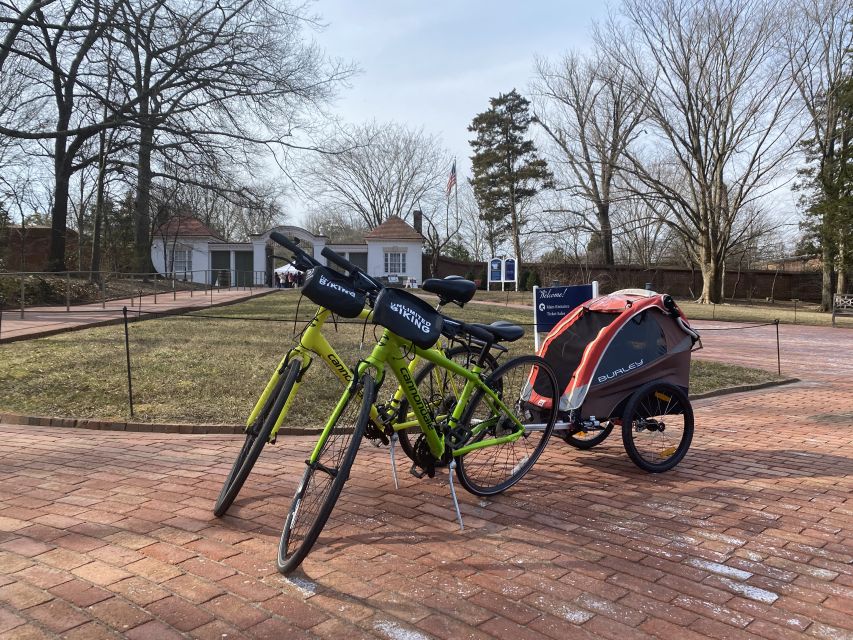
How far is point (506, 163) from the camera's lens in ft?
171

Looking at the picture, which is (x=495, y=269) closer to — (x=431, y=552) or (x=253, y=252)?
(x=253, y=252)

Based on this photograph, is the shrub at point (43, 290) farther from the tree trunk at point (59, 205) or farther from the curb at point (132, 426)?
the curb at point (132, 426)

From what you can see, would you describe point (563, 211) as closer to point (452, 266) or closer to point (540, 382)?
point (452, 266)

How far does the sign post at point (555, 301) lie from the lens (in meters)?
7.99

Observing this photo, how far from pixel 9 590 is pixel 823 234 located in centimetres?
4086

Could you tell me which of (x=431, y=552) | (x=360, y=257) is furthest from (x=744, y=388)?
(x=360, y=257)

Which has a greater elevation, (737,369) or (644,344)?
(644,344)

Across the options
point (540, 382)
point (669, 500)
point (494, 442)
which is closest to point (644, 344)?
point (540, 382)

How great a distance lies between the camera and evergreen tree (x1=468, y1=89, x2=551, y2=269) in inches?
2025

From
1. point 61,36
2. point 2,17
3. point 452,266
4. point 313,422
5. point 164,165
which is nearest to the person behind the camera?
point 313,422

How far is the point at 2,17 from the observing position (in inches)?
662

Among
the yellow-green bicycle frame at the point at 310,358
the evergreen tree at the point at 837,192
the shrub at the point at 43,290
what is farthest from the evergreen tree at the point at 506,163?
the yellow-green bicycle frame at the point at 310,358

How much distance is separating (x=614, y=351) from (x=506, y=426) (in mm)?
1026

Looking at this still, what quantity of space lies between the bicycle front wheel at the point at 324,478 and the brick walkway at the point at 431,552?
0.14 metres
